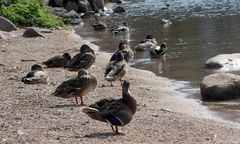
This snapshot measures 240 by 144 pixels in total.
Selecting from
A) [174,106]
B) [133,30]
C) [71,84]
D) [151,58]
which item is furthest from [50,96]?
[133,30]

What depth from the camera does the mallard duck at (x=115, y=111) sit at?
9320mm

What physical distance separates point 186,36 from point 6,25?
9.65 meters

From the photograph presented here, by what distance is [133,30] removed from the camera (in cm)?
3516

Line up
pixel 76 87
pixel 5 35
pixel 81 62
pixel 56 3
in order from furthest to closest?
pixel 56 3
pixel 5 35
pixel 81 62
pixel 76 87

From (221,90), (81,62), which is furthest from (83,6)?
(221,90)

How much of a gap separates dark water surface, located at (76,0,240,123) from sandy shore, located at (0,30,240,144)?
3.26 feet

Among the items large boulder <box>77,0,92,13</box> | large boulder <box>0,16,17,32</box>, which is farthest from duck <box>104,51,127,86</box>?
large boulder <box>77,0,92,13</box>

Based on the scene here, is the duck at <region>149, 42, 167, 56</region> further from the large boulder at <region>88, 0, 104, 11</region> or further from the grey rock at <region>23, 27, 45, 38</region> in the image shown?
the large boulder at <region>88, 0, 104, 11</region>

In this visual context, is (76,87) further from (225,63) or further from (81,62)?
(225,63)

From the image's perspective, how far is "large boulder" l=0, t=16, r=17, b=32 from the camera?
3062 centimetres

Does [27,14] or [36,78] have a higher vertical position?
[36,78]

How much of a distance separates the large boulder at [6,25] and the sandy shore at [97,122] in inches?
507

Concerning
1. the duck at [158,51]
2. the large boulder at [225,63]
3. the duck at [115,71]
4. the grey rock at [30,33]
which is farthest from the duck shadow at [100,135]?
the grey rock at [30,33]

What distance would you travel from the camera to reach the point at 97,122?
404 inches
